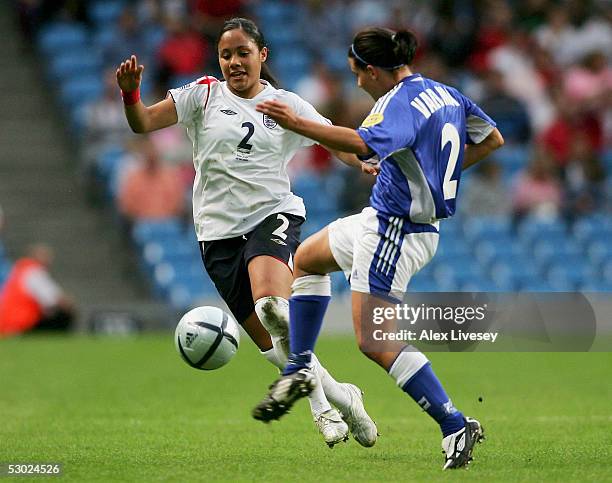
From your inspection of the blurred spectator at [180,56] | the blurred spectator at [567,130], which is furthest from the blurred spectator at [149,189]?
the blurred spectator at [567,130]

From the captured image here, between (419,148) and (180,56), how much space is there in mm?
12430

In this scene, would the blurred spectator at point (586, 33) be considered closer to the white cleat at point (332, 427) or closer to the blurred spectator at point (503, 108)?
the blurred spectator at point (503, 108)

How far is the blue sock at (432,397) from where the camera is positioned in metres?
6.41

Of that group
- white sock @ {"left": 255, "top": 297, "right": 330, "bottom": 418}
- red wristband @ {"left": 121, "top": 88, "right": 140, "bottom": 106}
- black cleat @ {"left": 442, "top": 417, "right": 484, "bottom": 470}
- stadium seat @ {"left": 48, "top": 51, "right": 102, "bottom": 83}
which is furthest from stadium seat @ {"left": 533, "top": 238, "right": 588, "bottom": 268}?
black cleat @ {"left": 442, "top": 417, "right": 484, "bottom": 470}

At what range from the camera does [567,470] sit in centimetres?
636

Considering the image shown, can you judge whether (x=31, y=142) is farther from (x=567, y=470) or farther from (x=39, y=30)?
(x=567, y=470)

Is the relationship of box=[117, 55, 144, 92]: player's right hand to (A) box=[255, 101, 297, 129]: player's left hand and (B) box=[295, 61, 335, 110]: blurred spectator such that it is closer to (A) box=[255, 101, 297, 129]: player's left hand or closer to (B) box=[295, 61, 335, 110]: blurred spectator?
(A) box=[255, 101, 297, 129]: player's left hand

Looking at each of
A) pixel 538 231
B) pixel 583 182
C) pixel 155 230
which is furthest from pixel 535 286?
pixel 155 230

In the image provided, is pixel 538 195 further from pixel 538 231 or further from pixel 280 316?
pixel 280 316

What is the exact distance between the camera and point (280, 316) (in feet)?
23.8

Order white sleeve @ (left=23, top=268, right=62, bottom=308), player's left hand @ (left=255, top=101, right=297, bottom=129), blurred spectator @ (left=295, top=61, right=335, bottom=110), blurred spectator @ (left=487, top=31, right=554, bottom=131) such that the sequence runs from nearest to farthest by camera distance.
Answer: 1. player's left hand @ (left=255, top=101, right=297, bottom=129)
2. white sleeve @ (left=23, top=268, right=62, bottom=308)
3. blurred spectator @ (left=295, top=61, right=335, bottom=110)
4. blurred spectator @ (left=487, top=31, right=554, bottom=131)

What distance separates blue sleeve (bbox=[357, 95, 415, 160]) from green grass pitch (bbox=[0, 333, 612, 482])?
5.40ft

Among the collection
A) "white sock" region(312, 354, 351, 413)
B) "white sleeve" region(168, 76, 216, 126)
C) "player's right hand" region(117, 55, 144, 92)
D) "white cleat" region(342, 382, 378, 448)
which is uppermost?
"player's right hand" region(117, 55, 144, 92)

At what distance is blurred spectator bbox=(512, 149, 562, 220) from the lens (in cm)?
1773
